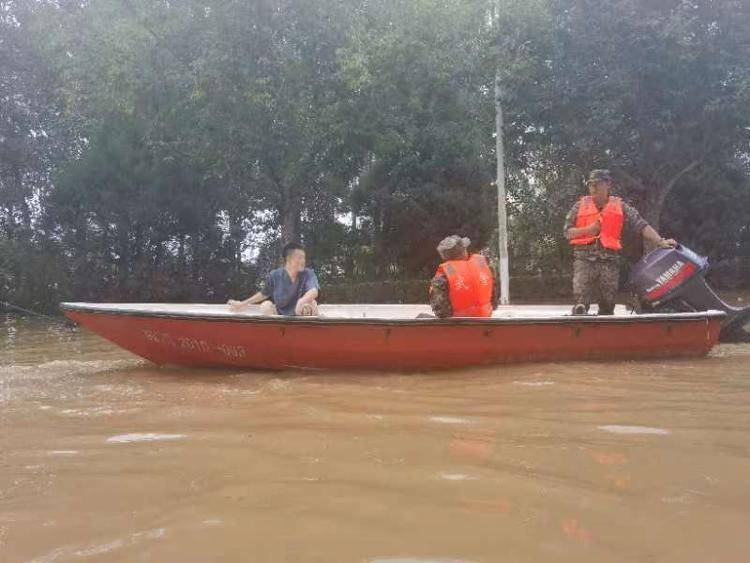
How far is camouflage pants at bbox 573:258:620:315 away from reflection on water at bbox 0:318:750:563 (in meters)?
1.78

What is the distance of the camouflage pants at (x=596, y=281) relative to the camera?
22.7 ft

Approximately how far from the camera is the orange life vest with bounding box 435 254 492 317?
600 cm

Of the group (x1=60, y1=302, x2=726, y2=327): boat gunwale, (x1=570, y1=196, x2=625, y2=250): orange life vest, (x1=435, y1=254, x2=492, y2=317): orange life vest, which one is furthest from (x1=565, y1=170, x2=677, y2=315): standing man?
(x1=435, y1=254, x2=492, y2=317): orange life vest

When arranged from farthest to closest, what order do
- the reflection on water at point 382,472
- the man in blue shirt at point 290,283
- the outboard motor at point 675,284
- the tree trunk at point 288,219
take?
the tree trunk at point 288,219, the outboard motor at point 675,284, the man in blue shirt at point 290,283, the reflection on water at point 382,472

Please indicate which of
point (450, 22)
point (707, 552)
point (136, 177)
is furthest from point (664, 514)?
point (136, 177)

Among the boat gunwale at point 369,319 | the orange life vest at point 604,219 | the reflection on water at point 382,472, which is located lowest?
the reflection on water at point 382,472

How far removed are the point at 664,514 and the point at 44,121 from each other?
788 inches

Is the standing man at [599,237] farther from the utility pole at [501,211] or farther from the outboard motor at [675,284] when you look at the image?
the utility pole at [501,211]

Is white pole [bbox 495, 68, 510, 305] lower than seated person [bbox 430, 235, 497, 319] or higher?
higher

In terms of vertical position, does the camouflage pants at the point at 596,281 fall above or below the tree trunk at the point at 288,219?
below

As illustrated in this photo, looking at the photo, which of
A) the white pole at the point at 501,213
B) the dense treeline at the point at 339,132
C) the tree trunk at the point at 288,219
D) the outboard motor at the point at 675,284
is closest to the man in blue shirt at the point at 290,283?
the outboard motor at the point at 675,284

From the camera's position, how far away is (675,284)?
6715 mm

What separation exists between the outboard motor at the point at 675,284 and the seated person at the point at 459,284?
5.92ft

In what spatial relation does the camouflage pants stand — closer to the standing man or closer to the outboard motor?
the standing man
